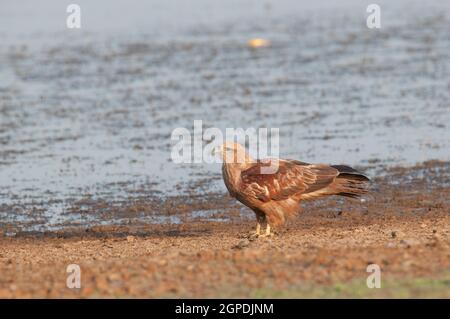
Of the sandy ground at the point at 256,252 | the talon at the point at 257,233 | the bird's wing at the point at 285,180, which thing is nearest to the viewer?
the sandy ground at the point at 256,252

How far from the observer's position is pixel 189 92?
71.3ft

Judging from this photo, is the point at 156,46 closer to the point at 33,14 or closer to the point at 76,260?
the point at 33,14

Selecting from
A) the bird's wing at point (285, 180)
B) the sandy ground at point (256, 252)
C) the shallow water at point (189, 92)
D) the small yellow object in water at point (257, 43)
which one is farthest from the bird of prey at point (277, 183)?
the small yellow object in water at point (257, 43)

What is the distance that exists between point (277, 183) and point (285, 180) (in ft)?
0.42

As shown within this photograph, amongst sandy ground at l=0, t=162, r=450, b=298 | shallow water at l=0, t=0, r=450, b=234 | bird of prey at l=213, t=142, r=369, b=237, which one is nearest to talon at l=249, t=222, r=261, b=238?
bird of prey at l=213, t=142, r=369, b=237

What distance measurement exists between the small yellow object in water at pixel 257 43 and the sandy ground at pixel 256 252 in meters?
12.7

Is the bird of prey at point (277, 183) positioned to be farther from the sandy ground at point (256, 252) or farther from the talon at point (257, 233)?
the sandy ground at point (256, 252)

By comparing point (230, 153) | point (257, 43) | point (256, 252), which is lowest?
point (256, 252)

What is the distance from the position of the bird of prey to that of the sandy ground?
352mm

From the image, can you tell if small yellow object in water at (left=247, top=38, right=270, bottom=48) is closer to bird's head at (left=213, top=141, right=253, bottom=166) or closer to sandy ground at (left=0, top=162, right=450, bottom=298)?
sandy ground at (left=0, top=162, right=450, bottom=298)

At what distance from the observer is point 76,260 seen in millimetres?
10664

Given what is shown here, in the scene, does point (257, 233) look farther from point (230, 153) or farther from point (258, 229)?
point (230, 153)

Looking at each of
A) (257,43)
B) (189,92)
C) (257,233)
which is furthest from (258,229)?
(257,43)

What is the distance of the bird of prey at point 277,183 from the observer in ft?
37.9
